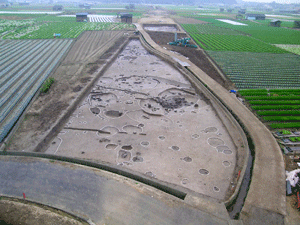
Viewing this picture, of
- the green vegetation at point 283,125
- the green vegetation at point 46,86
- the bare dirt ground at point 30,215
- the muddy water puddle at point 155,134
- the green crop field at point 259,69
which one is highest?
the green crop field at point 259,69

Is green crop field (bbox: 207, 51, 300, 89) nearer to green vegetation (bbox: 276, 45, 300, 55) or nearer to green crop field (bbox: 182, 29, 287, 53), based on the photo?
green crop field (bbox: 182, 29, 287, 53)

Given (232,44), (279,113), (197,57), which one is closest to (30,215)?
(279,113)

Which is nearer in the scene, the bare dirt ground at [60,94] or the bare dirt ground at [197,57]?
the bare dirt ground at [60,94]

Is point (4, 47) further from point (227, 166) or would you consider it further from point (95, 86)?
point (227, 166)

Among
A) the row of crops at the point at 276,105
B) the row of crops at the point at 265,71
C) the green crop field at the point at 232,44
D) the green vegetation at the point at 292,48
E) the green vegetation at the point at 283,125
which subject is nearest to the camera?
the green vegetation at the point at 283,125

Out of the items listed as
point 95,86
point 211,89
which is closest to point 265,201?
point 211,89

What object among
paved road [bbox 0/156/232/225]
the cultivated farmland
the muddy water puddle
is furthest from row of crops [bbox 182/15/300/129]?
the cultivated farmland

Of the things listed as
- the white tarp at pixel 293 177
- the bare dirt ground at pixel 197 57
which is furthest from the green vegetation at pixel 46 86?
the white tarp at pixel 293 177

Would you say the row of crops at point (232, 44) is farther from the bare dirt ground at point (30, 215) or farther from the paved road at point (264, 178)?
the bare dirt ground at point (30, 215)
